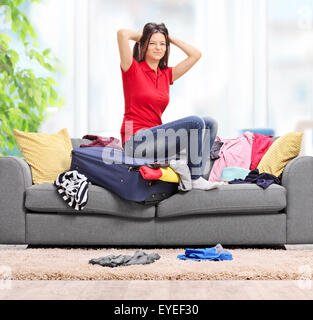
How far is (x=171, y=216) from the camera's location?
320 cm

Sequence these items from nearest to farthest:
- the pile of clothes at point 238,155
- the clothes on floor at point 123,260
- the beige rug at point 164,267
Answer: the beige rug at point 164,267, the clothes on floor at point 123,260, the pile of clothes at point 238,155

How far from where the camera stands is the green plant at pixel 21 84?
5238 millimetres

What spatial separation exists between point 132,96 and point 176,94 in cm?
224

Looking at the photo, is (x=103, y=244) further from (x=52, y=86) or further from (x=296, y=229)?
(x=52, y=86)

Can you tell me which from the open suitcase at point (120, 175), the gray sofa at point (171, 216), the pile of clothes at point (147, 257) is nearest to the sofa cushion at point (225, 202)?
the gray sofa at point (171, 216)

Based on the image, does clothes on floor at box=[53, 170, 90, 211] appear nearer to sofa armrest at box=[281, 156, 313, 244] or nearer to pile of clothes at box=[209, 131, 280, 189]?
pile of clothes at box=[209, 131, 280, 189]

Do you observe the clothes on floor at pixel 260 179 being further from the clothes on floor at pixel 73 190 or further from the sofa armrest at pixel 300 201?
the clothes on floor at pixel 73 190

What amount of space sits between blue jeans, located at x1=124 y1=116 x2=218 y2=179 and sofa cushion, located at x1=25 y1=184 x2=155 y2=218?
305mm

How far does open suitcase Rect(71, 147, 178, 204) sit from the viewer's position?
10.4ft

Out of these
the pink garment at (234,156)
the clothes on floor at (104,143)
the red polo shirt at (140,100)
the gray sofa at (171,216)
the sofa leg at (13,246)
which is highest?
the red polo shirt at (140,100)

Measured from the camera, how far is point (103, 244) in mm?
3219

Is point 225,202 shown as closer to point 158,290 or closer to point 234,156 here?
point 234,156

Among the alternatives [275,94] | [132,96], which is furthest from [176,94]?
[132,96]

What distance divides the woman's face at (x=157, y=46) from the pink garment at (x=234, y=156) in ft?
2.75
